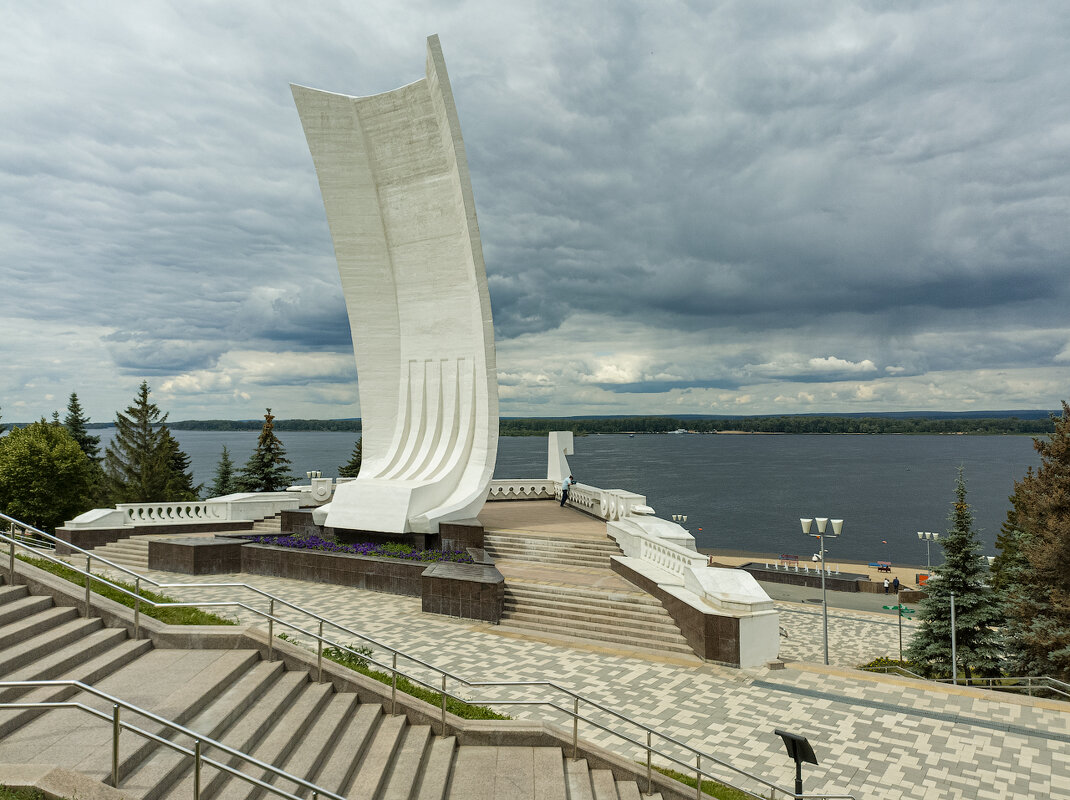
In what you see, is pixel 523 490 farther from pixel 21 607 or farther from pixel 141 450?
pixel 141 450

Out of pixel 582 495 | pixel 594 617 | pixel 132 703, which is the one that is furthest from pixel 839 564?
pixel 132 703

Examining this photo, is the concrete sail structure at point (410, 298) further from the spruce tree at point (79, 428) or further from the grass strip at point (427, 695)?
the spruce tree at point (79, 428)

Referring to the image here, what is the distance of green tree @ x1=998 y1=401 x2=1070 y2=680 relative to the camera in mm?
15117

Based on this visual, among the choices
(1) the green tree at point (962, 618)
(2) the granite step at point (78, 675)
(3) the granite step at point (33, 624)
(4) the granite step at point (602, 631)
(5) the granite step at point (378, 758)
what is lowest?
(1) the green tree at point (962, 618)

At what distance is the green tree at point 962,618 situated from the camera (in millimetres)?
17641

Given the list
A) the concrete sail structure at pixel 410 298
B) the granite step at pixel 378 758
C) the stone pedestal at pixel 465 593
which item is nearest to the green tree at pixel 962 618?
the stone pedestal at pixel 465 593

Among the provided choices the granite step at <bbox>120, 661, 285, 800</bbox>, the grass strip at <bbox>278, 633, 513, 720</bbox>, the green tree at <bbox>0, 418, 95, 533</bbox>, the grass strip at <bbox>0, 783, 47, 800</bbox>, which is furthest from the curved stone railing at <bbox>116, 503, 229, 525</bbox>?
the grass strip at <bbox>0, 783, 47, 800</bbox>

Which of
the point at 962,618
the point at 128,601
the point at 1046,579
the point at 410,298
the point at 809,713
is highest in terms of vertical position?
the point at 410,298

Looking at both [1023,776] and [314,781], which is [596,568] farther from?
[314,781]

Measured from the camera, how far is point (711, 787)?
6.80 meters

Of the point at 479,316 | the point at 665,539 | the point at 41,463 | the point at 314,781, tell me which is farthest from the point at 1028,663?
the point at 41,463

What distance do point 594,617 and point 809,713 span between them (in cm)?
456

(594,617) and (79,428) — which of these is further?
(79,428)

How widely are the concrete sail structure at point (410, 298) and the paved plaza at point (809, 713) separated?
18.6 ft
